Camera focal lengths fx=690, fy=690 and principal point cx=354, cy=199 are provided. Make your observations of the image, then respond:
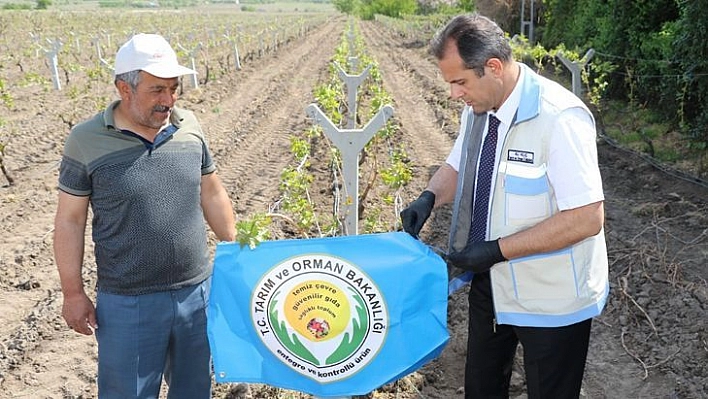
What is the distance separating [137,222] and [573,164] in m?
1.43

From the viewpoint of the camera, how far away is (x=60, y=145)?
361 inches

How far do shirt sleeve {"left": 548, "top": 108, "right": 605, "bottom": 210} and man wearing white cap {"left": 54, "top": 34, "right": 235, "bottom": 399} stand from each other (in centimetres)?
125

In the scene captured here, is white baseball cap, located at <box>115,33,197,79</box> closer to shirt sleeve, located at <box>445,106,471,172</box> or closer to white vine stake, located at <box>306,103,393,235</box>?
white vine stake, located at <box>306,103,393,235</box>

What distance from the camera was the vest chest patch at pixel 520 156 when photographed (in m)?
2.09

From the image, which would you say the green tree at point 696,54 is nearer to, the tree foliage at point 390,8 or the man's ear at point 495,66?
the man's ear at point 495,66

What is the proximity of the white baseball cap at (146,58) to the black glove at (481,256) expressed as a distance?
113cm

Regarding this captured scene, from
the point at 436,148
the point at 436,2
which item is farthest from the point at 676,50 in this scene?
the point at 436,2

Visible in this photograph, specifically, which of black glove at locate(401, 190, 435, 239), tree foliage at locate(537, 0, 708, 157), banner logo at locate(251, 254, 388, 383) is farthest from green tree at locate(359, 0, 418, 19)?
banner logo at locate(251, 254, 388, 383)

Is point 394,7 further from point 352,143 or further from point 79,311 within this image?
point 79,311

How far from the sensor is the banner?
2.21 m

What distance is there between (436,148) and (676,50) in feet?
10.1

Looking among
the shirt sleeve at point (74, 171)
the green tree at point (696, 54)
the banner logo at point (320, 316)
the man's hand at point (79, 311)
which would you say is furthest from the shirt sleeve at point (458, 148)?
the green tree at point (696, 54)

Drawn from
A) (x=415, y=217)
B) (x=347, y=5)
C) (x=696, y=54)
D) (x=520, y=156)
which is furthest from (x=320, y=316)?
(x=347, y=5)

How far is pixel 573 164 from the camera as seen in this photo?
2000mm
